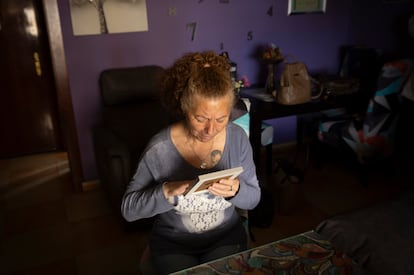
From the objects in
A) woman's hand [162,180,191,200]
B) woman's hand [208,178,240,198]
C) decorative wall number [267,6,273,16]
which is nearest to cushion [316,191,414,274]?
woman's hand [208,178,240,198]

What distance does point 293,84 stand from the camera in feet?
8.34

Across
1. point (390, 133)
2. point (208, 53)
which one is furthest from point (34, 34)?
point (390, 133)

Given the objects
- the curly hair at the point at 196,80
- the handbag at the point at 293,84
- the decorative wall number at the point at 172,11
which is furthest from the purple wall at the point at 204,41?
the curly hair at the point at 196,80

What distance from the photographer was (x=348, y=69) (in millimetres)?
3416

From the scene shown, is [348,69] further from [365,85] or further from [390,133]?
[390,133]

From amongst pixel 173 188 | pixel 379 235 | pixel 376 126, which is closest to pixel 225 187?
pixel 173 188

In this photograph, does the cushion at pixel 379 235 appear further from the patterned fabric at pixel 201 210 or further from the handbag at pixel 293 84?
the handbag at pixel 293 84

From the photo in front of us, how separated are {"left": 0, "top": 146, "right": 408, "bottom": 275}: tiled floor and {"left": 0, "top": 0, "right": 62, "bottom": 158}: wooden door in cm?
38

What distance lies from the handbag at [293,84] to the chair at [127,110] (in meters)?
0.83

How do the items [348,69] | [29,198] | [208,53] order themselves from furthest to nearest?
1. [348,69]
2. [29,198]
3. [208,53]

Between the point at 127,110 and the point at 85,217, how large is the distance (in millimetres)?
794

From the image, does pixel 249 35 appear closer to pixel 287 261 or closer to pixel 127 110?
pixel 127 110

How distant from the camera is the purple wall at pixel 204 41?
105 inches

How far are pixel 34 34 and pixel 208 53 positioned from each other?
98.4 inches
